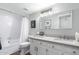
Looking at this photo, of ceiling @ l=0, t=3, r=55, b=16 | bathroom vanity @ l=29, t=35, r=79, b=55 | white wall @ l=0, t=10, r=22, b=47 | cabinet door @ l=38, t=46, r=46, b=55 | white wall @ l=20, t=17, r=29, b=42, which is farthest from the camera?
white wall @ l=20, t=17, r=29, b=42

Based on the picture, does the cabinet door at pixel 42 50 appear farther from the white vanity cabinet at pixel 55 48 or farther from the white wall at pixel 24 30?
the white wall at pixel 24 30

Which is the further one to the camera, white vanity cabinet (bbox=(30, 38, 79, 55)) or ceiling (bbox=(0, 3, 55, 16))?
ceiling (bbox=(0, 3, 55, 16))

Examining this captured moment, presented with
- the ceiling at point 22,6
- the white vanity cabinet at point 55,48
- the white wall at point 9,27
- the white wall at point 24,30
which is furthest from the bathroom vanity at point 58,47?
the white wall at point 9,27

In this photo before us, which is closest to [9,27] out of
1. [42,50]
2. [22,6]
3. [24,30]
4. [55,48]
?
[24,30]

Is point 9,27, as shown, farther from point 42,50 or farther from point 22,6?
point 42,50

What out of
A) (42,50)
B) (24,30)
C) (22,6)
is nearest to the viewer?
(42,50)

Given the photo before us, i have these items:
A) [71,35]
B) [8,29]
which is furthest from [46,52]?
[8,29]

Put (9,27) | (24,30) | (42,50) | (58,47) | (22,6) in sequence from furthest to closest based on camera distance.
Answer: (24,30) → (9,27) → (22,6) → (42,50) → (58,47)

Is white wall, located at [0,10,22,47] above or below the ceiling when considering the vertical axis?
below

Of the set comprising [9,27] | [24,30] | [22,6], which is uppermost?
[22,6]

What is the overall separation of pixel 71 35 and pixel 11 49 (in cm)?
261

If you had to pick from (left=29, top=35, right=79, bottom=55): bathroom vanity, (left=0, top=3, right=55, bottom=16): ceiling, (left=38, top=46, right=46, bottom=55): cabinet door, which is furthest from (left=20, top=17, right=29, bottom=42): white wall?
(left=38, top=46, right=46, bottom=55): cabinet door

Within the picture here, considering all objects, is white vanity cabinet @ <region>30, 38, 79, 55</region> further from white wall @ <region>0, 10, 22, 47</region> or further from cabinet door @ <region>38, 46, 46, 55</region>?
white wall @ <region>0, 10, 22, 47</region>

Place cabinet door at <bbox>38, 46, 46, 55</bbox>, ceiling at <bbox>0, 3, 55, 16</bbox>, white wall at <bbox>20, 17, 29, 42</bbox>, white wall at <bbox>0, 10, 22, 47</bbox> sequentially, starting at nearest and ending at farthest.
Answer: cabinet door at <bbox>38, 46, 46, 55</bbox>
ceiling at <bbox>0, 3, 55, 16</bbox>
white wall at <bbox>0, 10, 22, 47</bbox>
white wall at <bbox>20, 17, 29, 42</bbox>
